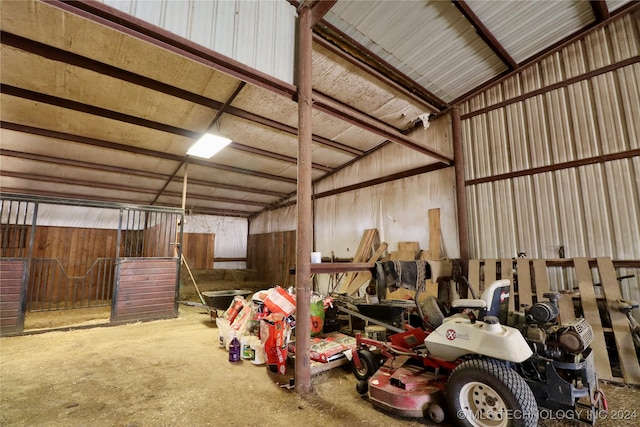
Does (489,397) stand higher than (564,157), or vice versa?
(564,157)

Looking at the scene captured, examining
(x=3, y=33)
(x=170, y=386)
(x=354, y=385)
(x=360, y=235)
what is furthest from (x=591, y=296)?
(x=3, y=33)

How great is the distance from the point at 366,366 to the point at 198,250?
27.8 ft

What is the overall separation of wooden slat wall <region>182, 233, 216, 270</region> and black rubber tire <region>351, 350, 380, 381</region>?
8.17 m

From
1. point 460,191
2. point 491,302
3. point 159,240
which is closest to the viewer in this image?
point 491,302

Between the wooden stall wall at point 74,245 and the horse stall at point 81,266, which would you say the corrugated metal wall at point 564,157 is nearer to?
the horse stall at point 81,266

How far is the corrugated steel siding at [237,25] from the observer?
8.61ft

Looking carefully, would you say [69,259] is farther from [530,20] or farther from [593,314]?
[530,20]

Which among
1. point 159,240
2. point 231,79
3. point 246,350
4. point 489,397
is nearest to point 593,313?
point 489,397

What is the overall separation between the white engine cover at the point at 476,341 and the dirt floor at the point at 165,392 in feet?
1.98

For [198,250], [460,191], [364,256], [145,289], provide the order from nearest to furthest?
[460,191], [145,289], [364,256], [198,250]

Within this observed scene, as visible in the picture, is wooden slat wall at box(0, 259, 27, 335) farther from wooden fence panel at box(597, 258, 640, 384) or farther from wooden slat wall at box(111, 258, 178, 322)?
wooden fence panel at box(597, 258, 640, 384)

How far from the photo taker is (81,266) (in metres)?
8.31

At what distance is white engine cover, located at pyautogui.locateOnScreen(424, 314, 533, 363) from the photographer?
1996 millimetres

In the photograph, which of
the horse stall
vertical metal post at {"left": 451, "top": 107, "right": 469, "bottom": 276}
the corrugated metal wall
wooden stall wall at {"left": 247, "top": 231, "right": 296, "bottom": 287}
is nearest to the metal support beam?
the corrugated metal wall
